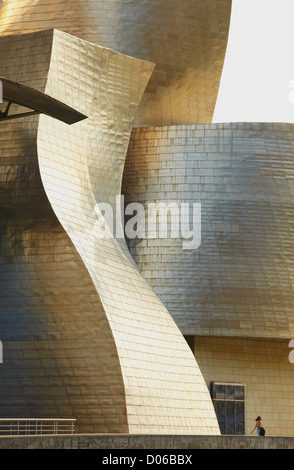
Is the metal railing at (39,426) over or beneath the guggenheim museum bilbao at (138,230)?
beneath

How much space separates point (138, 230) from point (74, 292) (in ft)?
22.3

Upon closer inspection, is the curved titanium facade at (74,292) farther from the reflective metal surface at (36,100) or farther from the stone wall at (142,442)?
the stone wall at (142,442)

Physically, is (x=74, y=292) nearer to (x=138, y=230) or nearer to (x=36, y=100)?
(x=36, y=100)

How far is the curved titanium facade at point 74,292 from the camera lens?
78.9ft

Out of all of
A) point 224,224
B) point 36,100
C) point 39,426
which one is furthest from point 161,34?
point 39,426

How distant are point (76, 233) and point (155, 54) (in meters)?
9.63

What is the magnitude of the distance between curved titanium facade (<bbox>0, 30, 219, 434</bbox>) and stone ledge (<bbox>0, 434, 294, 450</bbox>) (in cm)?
398

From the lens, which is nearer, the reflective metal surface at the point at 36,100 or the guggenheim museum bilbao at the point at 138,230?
the reflective metal surface at the point at 36,100

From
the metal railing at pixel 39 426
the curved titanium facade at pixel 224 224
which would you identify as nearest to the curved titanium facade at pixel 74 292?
the metal railing at pixel 39 426

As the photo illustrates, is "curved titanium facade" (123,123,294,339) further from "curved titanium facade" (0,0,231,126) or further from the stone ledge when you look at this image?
the stone ledge

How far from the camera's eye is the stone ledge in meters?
17.9

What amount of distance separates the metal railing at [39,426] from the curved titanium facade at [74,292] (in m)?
0.25

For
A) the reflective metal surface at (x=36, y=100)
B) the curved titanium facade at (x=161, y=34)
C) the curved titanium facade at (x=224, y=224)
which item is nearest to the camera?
the reflective metal surface at (x=36, y=100)
